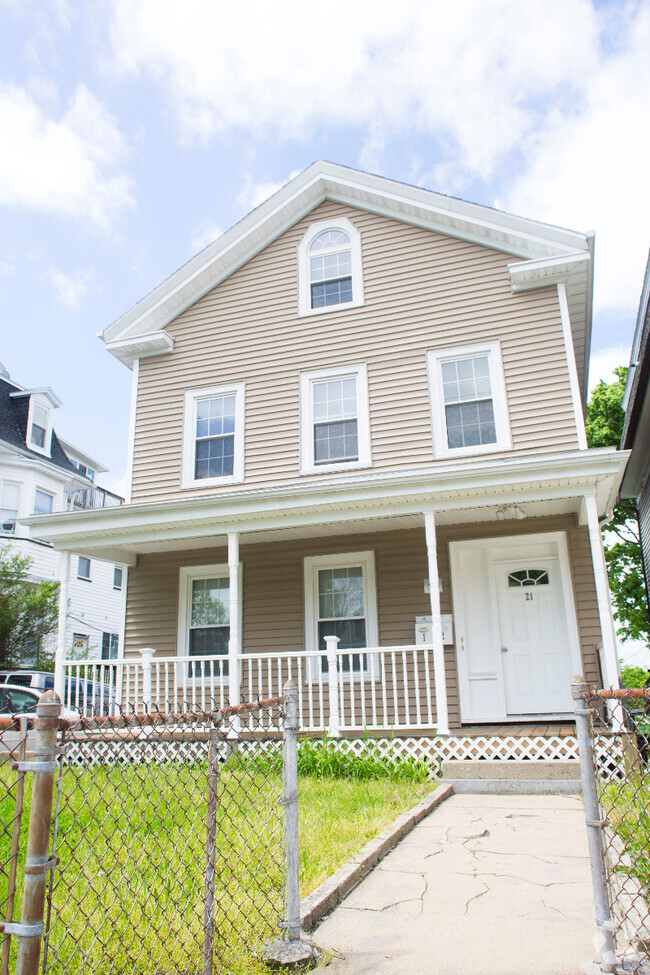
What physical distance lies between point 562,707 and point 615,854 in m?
4.98

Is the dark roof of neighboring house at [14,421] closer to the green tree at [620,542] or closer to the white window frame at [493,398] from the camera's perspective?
the white window frame at [493,398]

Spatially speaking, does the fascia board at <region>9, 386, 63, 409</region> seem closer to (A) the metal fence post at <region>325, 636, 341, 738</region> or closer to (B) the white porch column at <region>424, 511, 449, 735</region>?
(A) the metal fence post at <region>325, 636, 341, 738</region>

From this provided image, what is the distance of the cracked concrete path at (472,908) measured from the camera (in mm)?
2918

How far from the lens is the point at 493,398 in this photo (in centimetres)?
974

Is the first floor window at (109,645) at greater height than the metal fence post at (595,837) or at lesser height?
greater

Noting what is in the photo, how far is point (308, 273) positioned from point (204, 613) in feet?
18.4

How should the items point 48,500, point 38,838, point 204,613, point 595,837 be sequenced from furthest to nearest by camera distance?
point 48,500 → point 204,613 → point 595,837 → point 38,838

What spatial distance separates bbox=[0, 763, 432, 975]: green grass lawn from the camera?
9.23 feet

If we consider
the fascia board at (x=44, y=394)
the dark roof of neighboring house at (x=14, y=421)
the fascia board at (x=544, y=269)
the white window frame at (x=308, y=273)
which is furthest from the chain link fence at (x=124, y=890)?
the fascia board at (x=44, y=394)

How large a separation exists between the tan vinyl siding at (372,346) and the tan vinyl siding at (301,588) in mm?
1038

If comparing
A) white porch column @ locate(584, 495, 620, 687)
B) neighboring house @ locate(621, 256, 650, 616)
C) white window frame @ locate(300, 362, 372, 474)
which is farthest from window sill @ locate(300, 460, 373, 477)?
neighboring house @ locate(621, 256, 650, 616)

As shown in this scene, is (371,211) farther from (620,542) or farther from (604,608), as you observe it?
(620,542)

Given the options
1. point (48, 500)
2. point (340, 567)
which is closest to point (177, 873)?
point (340, 567)

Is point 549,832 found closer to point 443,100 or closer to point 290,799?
point 290,799
